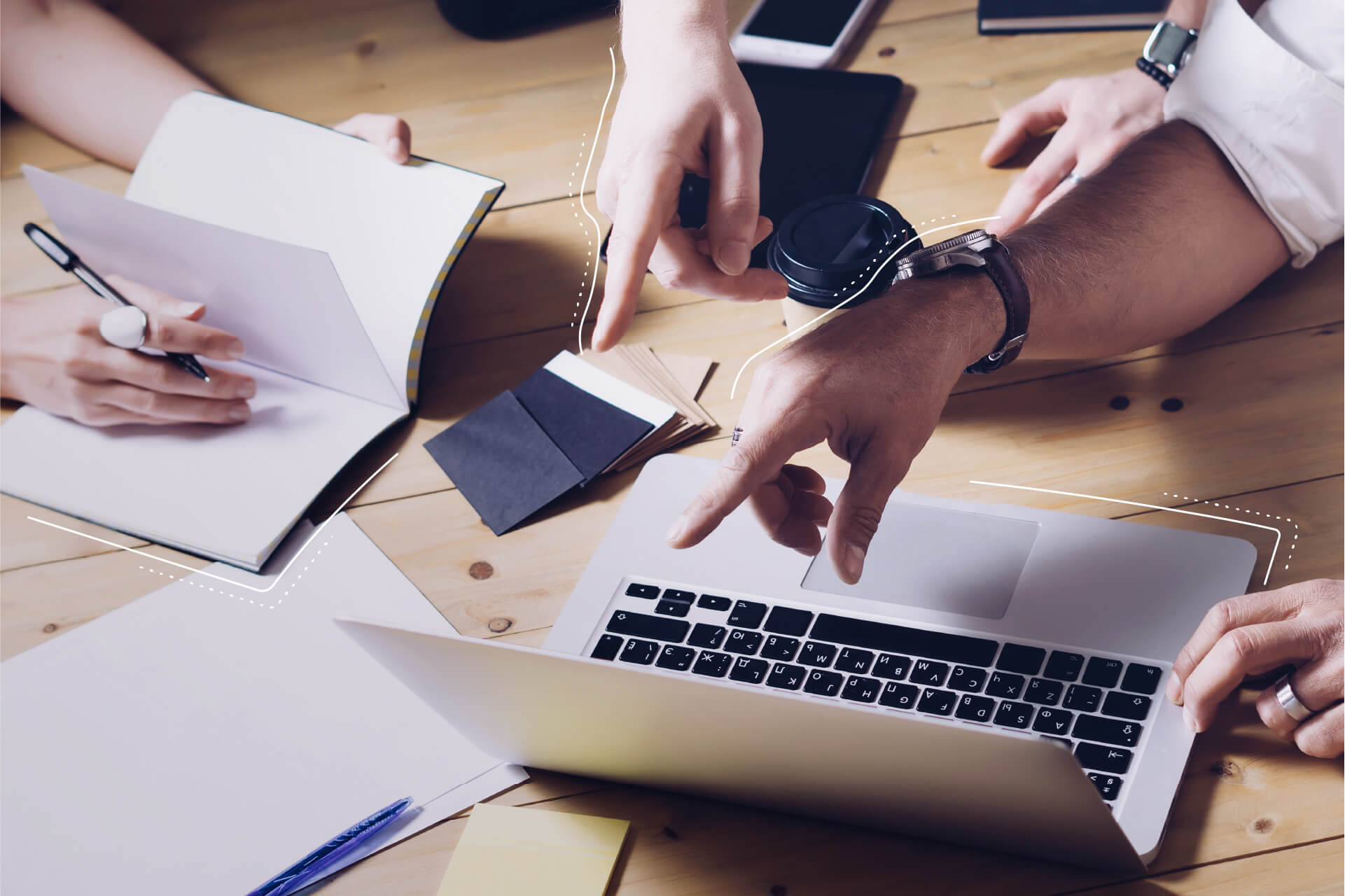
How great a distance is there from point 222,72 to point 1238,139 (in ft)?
3.80

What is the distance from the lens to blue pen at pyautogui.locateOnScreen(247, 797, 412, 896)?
634mm

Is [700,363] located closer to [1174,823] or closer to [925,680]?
[925,680]

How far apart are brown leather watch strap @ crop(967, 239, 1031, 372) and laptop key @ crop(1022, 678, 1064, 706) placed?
27cm

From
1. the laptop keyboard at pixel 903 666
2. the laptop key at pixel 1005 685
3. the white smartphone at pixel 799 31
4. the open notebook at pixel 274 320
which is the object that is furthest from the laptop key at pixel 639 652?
the white smartphone at pixel 799 31

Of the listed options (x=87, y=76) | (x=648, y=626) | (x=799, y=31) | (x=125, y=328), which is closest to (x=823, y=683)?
(x=648, y=626)

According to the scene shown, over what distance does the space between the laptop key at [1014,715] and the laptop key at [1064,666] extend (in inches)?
1.1

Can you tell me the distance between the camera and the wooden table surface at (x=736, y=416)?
0.60 metres

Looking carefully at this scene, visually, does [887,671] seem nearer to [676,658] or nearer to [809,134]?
[676,658]

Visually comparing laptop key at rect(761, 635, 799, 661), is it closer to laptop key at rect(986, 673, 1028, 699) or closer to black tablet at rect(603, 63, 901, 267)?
laptop key at rect(986, 673, 1028, 699)

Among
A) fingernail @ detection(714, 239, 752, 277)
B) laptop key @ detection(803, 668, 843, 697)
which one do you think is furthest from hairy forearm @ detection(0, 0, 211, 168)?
laptop key @ detection(803, 668, 843, 697)

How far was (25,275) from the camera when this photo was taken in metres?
1.13

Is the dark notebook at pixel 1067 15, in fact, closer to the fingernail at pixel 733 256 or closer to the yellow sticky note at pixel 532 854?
the fingernail at pixel 733 256

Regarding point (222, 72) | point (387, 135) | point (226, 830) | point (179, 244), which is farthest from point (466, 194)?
point (222, 72)

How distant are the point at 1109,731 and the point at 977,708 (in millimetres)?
73
